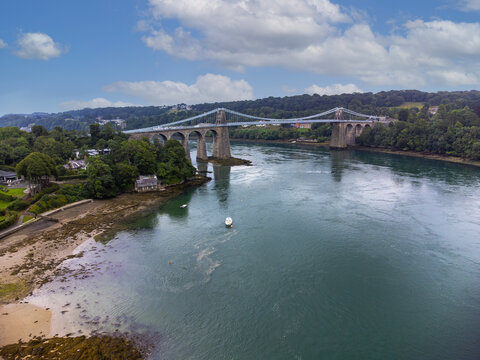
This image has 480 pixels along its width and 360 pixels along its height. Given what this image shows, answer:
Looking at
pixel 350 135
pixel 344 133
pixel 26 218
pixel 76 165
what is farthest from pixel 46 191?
pixel 350 135

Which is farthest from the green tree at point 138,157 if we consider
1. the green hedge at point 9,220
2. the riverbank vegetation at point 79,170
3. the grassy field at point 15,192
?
the green hedge at point 9,220

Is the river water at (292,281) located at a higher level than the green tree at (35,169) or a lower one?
lower

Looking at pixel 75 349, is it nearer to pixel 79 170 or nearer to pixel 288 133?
pixel 79 170

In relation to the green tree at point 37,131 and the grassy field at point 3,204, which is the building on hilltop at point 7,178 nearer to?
the grassy field at point 3,204

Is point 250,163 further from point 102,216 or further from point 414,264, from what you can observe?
point 414,264

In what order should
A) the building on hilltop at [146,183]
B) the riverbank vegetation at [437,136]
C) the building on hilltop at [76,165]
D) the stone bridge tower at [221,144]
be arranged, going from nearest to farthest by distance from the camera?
the building on hilltop at [146,183]
the building on hilltop at [76,165]
the riverbank vegetation at [437,136]
the stone bridge tower at [221,144]
